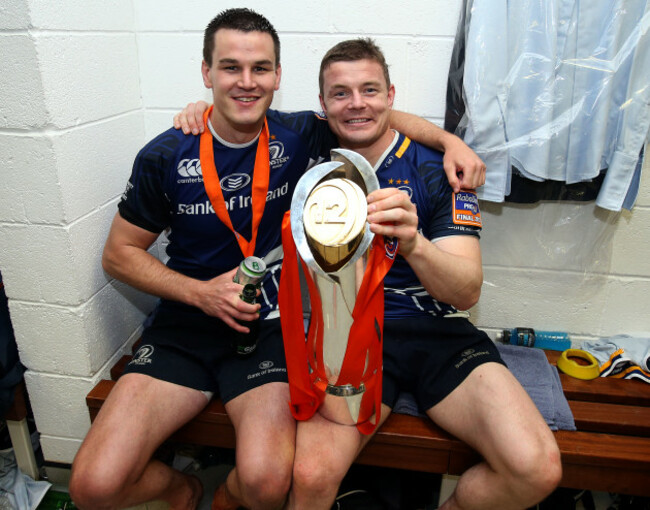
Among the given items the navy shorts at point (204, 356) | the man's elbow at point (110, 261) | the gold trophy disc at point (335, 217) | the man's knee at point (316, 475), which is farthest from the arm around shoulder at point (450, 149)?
the man's elbow at point (110, 261)

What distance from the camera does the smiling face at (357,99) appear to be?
142cm

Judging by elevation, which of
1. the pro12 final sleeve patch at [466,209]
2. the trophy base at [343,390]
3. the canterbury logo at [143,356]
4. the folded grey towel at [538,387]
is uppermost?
the pro12 final sleeve patch at [466,209]

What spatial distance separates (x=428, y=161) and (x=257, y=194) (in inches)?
19.0

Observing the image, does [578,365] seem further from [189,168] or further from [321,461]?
[189,168]

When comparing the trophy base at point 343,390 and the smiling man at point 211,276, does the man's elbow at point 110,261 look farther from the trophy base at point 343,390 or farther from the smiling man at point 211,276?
the trophy base at point 343,390

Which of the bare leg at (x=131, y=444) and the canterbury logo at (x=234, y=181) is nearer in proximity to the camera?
the bare leg at (x=131, y=444)

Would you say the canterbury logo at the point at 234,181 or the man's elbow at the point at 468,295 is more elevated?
the canterbury logo at the point at 234,181

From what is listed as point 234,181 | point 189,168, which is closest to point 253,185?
point 234,181

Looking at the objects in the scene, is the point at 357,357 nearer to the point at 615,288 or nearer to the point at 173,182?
the point at 173,182

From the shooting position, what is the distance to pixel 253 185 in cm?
148

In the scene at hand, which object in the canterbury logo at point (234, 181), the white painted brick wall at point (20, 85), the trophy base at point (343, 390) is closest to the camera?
the trophy base at point (343, 390)

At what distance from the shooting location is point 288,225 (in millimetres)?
1112

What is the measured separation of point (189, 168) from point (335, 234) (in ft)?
2.28

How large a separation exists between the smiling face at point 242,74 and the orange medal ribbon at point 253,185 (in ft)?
0.26
